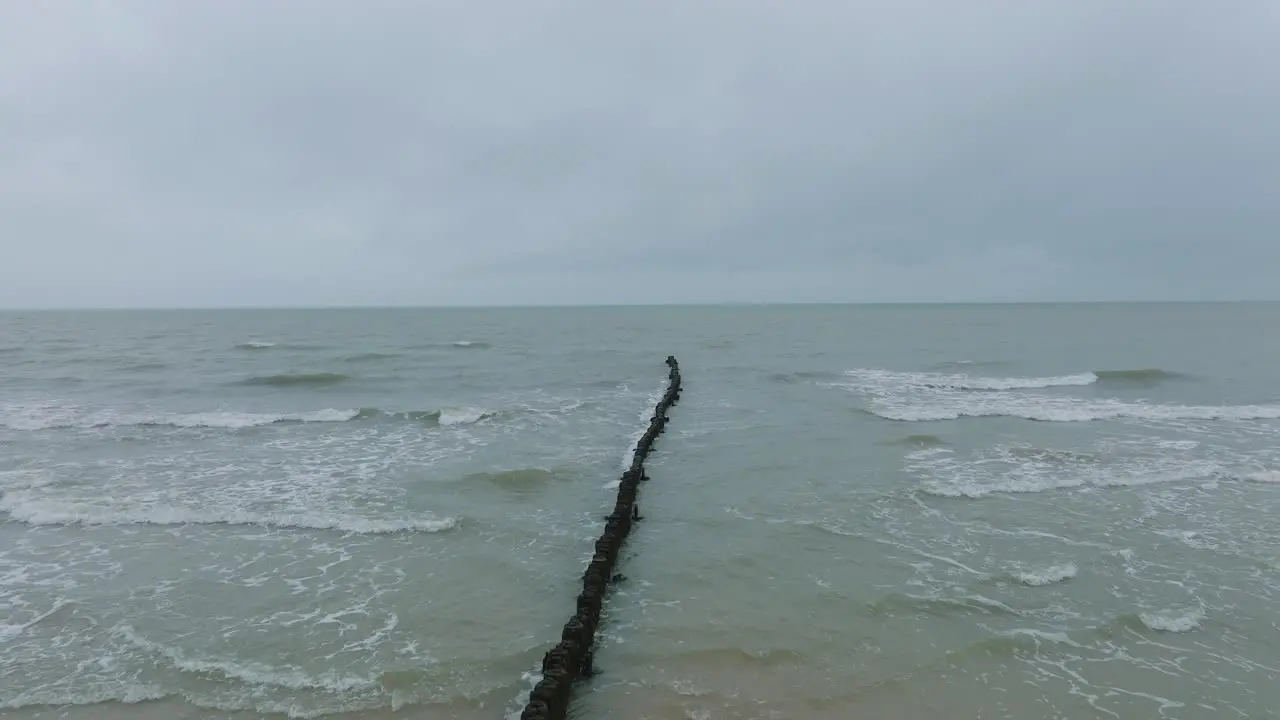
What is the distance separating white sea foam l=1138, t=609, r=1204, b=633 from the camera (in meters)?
8.02

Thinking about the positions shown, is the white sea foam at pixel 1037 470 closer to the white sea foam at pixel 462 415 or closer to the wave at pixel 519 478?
the wave at pixel 519 478

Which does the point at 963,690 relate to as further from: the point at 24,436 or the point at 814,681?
the point at 24,436

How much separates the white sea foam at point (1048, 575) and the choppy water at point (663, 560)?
62 mm

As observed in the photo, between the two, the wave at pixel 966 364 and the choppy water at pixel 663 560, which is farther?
the wave at pixel 966 364

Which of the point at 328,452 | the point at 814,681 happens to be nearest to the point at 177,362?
the point at 328,452

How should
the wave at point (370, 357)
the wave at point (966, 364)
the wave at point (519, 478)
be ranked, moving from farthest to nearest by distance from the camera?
the wave at point (370, 357) → the wave at point (966, 364) → the wave at point (519, 478)

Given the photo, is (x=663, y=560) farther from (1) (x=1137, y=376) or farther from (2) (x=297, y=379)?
(1) (x=1137, y=376)

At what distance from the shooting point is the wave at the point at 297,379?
30906 mm

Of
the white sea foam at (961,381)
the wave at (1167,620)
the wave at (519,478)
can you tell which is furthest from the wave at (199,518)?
the white sea foam at (961,381)

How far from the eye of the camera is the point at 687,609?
8461 mm

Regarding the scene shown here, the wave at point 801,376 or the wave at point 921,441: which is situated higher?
the wave at point 801,376

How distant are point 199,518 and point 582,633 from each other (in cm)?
876

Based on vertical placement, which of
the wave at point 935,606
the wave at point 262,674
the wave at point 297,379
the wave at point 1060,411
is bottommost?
the wave at point 262,674

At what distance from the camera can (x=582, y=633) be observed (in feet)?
23.8
